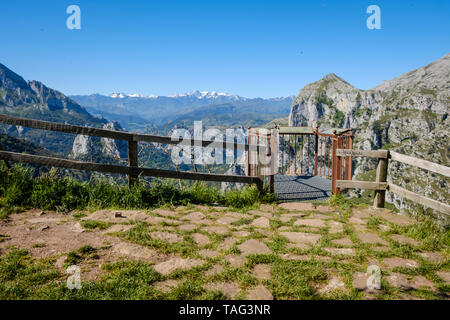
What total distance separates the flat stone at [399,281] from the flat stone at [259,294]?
139 cm

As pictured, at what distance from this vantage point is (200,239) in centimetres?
427

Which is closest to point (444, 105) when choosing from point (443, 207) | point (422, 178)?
point (422, 178)

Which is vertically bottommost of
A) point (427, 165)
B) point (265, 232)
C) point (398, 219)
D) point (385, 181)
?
point (398, 219)

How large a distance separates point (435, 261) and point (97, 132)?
6040 mm

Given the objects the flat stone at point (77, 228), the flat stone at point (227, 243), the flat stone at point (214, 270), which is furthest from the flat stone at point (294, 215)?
the flat stone at point (77, 228)

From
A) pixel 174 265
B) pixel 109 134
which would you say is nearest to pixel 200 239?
pixel 174 265

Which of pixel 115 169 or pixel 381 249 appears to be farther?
pixel 115 169

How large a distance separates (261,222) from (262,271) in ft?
6.38

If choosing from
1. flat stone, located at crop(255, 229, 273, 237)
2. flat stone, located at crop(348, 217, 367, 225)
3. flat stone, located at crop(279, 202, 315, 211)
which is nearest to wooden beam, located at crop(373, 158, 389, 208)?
flat stone, located at crop(348, 217, 367, 225)

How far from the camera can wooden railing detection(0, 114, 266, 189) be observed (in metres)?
5.70

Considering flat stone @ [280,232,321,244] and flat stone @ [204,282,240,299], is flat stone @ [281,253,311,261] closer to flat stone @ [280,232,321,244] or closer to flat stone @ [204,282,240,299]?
flat stone @ [280,232,321,244]

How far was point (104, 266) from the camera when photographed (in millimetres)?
3258

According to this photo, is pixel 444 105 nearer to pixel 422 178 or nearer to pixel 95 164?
pixel 422 178

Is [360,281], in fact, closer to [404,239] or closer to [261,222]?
[404,239]
